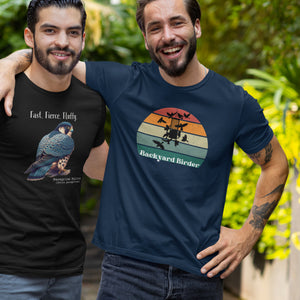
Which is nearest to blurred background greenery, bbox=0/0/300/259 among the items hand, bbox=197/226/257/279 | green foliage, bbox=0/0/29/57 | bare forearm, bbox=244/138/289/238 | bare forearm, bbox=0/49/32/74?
green foliage, bbox=0/0/29/57

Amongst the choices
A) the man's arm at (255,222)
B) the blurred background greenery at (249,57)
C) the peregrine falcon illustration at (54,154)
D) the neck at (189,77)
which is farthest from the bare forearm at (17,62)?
the blurred background greenery at (249,57)

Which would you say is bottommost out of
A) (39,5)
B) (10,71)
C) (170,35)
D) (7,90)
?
(7,90)

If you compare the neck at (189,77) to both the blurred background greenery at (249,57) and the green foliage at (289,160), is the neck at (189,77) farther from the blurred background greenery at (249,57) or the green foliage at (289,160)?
the green foliage at (289,160)

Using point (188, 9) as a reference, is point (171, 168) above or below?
below

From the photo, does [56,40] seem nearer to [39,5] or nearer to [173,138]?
[39,5]

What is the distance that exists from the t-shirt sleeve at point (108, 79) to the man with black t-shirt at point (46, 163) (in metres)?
0.11

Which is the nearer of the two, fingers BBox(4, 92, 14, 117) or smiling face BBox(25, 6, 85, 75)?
fingers BBox(4, 92, 14, 117)

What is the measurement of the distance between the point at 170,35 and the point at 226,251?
1116 millimetres

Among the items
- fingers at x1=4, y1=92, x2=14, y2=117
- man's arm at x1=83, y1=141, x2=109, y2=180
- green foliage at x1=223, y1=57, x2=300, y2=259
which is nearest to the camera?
fingers at x1=4, y1=92, x2=14, y2=117

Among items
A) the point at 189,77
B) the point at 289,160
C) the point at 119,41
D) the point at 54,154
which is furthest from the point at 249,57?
the point at 54,154

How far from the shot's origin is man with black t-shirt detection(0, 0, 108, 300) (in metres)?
2.30

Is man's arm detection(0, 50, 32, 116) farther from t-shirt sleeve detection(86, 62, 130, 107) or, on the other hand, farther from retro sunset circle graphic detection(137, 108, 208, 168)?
retro sunset circle graphic detection(137, 108, 208, 168)

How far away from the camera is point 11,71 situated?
7.89ft

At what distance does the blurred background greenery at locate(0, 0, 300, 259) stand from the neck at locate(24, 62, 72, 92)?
200 cm
